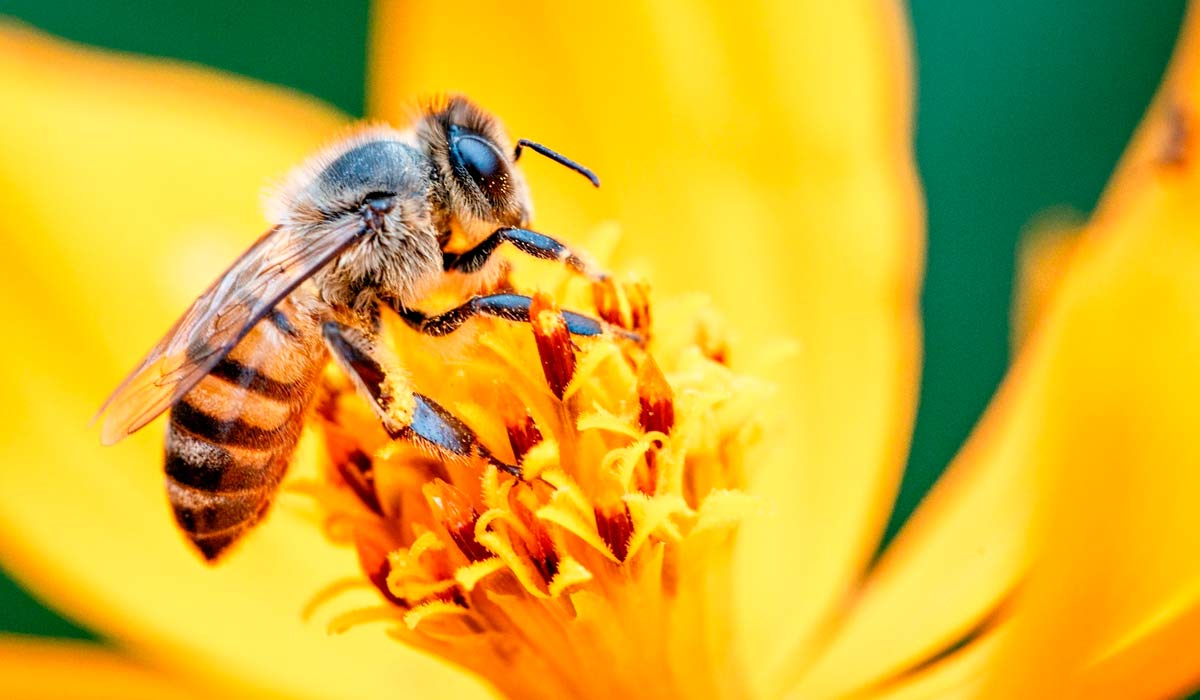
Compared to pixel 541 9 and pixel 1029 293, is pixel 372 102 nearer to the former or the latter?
pixel 541 9

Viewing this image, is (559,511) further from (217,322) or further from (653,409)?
(217,322)

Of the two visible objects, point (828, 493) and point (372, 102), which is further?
point (372, 102)

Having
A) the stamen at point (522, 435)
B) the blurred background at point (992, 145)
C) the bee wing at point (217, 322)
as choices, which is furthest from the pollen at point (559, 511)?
the blurred background at point (992, 145)

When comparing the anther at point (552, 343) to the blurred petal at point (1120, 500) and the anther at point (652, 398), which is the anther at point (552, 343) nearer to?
the anther at point (652, 398)

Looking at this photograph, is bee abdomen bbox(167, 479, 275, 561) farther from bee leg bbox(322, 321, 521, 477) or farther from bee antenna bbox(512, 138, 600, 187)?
bee antenna bbox(512, 138, 600, 187)

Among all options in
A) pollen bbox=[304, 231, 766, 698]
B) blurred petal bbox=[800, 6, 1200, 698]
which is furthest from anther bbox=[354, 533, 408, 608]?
blurred petal bbox=[800, 6, 1200, 698]

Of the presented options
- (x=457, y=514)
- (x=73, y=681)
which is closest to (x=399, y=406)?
(x=457, y=514)

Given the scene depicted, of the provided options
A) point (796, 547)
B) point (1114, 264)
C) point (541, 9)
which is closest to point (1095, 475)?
point (1114, 264)
